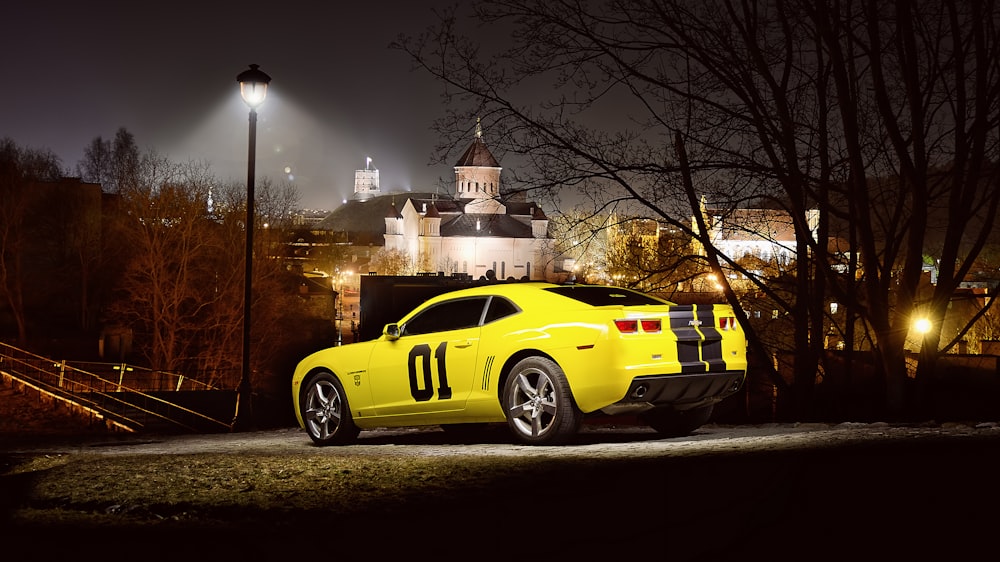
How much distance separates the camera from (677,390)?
10.1 m

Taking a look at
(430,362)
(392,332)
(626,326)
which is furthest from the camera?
(392,332)

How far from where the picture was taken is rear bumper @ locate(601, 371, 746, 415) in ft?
31.9

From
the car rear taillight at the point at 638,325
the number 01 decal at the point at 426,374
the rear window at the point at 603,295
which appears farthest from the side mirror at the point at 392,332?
the car rear taillight at the point at 638,325

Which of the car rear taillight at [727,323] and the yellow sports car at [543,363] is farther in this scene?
the car rear taillight at [727,323]

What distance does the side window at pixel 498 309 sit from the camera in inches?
416

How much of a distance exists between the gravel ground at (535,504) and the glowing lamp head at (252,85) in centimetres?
1120

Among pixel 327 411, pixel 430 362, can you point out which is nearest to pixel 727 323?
pixel 430 362

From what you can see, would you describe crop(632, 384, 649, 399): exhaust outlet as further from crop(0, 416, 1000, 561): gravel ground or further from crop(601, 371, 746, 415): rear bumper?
crop(0, 416, 1000, 561): gravel ground

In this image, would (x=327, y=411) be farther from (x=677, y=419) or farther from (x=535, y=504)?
(x=535, y=504)

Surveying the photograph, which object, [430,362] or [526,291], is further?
[430,362]

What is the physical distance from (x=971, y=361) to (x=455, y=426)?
23.8m

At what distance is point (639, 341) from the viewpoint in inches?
382

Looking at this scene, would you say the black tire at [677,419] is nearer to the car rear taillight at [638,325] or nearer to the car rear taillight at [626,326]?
the car rear taillight at [638,325]

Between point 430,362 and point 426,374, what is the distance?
0.15m
